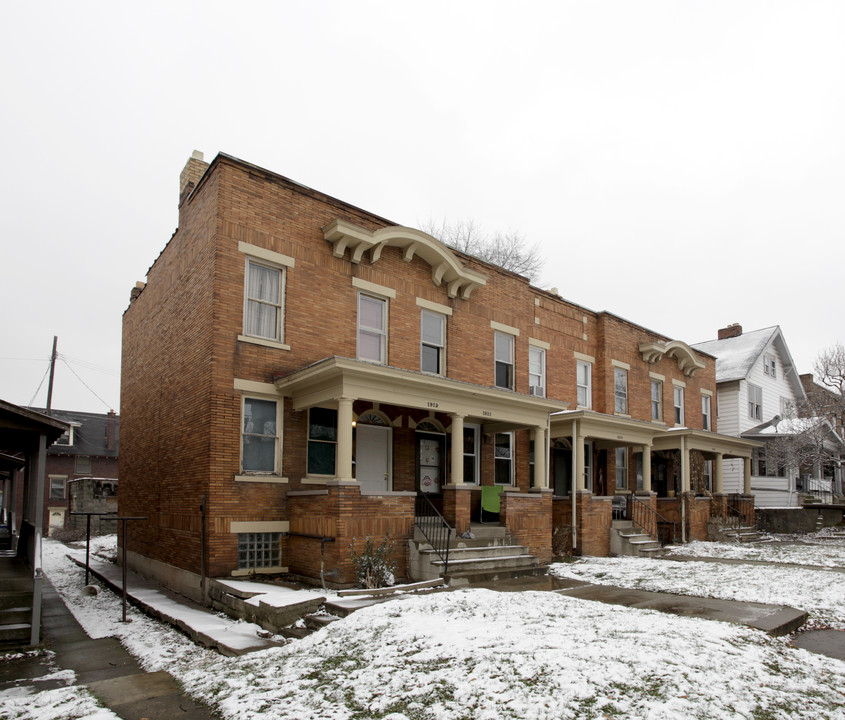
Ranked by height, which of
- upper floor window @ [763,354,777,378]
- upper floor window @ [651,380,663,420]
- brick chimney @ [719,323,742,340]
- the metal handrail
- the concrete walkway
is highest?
brick chimney @ [719,323,742,340]

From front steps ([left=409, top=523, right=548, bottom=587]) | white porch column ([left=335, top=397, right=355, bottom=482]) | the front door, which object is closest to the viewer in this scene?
white porch column ([left=335, top=397, right=355, bottom=482])

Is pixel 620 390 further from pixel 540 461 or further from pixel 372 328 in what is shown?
A: pixel 372 328

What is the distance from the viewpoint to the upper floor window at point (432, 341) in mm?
16391

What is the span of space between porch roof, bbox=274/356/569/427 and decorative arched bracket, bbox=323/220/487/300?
129 inches

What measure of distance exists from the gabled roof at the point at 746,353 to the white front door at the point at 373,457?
22538mm

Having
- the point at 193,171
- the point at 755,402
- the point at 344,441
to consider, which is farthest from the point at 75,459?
the point at 755,402

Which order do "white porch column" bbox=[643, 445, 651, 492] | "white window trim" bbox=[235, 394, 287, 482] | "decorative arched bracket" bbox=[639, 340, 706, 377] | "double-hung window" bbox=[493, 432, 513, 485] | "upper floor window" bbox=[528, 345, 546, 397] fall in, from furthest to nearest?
"decorative arched bracket" bbox=[639, 340, 706, 377], "white porch column" bbox=[643, 445, 651, 492], "upper floor window" bbox=[528, 345, 546, 397], "double-hung window" bbox=[493, 432, 513, 485], "white window trim" bbox=[235, 394, 287, 482]

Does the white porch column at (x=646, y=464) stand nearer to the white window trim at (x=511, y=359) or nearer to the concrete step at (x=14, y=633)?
the white window trim at (x=511, y=359)

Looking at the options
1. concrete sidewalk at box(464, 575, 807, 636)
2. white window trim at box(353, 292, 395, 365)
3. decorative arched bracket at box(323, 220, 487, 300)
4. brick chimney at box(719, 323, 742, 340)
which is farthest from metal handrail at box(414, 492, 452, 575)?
brick chimney at box(719, 323, 742, 340)

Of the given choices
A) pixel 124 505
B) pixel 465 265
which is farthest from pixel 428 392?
pixel 124 505

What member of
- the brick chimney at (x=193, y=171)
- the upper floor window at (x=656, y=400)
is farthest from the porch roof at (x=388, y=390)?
the upper floor window at (x=656, y=400)

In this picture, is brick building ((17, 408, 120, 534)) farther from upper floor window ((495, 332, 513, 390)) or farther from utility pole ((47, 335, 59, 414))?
upper floor window ((495, 332, 513, 390))

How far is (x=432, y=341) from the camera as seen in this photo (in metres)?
16.6

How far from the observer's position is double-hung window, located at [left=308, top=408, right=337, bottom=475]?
13781 mm
